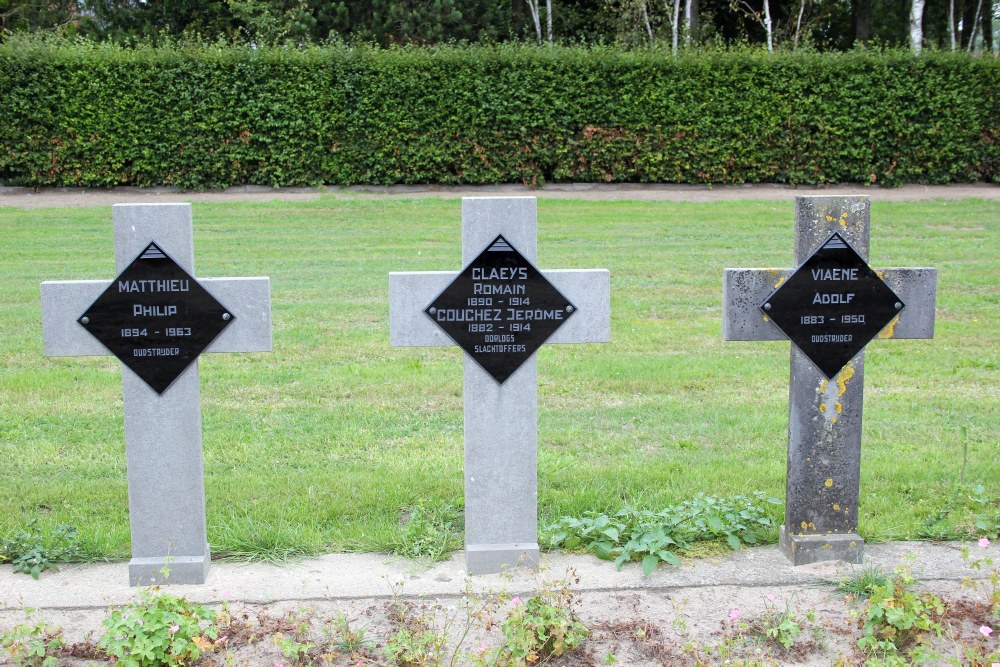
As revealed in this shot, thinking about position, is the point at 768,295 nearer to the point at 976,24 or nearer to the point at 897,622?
the point at 897,622

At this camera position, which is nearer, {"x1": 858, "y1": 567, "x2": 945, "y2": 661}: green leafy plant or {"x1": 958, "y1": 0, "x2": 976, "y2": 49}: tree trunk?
{"x1": 858, "y1": 567, "x2": 945, "y2": 661}: green leafy plant

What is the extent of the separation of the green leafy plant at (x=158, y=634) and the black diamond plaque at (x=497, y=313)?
1360 mm

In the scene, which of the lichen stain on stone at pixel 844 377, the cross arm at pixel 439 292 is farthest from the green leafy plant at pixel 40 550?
the lichen stain on stone at pixel 844 377

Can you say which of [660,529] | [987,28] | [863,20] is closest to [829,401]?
[660,529]

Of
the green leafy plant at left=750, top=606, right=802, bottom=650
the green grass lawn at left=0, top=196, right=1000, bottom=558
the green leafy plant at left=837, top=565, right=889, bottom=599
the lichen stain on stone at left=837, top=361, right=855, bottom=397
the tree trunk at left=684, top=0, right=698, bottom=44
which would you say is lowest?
the green leafy plant at left=750, top=606, right=802, bottom=650

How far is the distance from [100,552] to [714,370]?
4.36 m

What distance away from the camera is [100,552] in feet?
13.2

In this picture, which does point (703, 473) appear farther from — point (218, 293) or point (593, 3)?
point (593, 3)

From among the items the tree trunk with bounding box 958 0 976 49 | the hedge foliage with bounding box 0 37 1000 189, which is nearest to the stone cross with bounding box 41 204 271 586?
the hedge foliage with bounding box 0 37 1000 189

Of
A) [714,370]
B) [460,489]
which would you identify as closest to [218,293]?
[460,489]

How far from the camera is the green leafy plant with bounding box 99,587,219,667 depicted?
3.05 m

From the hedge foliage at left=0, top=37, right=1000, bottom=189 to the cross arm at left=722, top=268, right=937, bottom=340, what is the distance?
14.3m

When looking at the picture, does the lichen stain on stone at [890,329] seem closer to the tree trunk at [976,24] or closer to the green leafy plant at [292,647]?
the green leafy plant at [292,647]

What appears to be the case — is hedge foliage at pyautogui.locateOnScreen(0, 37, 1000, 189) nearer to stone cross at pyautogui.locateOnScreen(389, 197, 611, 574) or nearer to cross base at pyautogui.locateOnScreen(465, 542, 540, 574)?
stone cross at pyautogui.locateOnScreen(389, 197, 611, 574)
